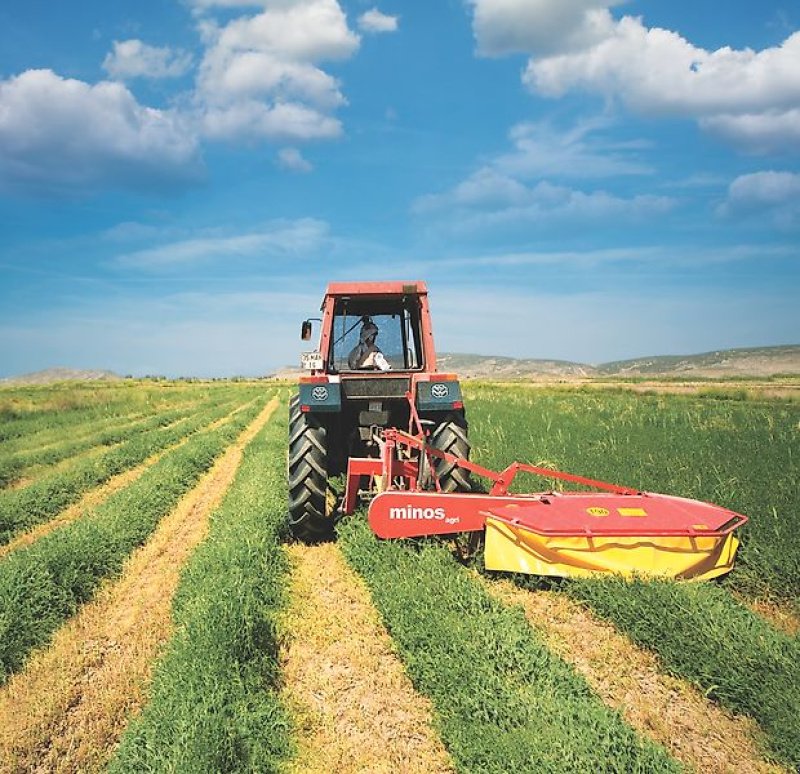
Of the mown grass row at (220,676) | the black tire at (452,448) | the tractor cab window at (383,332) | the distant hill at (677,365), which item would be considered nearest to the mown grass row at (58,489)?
the mown grass row at (220,676)

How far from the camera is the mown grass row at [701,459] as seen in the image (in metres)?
4.62

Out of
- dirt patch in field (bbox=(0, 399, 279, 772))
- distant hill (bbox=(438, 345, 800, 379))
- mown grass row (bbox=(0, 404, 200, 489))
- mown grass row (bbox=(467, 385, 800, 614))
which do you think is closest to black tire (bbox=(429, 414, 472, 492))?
mown grass row (bbox=(467, 385, 800, 614))

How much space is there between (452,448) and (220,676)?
3149mm

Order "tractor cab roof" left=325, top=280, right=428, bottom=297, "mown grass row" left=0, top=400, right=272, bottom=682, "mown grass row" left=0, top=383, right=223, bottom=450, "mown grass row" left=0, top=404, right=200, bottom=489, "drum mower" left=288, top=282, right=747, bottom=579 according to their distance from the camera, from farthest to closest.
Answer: "mown grass row" left=0, top=383, right=223, bottom=450 → "mown grass row" left=0, top=404, right=200, bottom=489 → "tractor cab roof" left=325, top=280, right=428, bottom=297 → "drum mower" left=288, top=282, right=747, bottom=579 → "mown grass row" left=0, top=400, right=272, bottom=682

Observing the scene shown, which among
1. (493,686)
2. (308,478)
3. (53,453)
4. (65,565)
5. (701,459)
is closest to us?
(493,686)

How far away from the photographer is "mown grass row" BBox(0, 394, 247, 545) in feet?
24.4

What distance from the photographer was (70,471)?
1020cm

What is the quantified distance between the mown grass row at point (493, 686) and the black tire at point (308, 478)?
130 cm

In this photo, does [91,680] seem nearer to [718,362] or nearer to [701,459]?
[701,459]

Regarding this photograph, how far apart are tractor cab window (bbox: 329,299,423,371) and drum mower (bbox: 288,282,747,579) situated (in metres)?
0.01

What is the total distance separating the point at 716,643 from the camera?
337 centimetres

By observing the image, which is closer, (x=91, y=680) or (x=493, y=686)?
(x=493, y=686)

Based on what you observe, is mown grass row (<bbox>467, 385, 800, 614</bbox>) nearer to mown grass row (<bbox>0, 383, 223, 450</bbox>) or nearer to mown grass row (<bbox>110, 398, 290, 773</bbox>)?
mown grass row (<bbox>110, 398, 290, 773</bbox>)

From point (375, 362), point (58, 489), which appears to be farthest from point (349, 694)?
point (58, 489)
